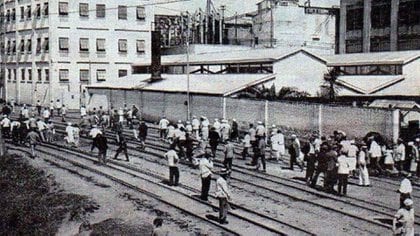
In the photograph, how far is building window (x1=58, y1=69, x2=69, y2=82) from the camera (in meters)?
59.0

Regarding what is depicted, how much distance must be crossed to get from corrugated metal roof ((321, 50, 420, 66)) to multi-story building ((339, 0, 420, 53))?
49.0 ft

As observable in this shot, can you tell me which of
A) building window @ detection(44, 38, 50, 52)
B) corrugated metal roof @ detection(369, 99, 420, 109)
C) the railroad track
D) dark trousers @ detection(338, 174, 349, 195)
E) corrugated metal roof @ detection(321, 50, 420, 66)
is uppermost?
building window @ detection(44, 38, 50, 52)

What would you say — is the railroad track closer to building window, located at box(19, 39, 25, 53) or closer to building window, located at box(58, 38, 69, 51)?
building window, located at box(58, 38, 69, 51)

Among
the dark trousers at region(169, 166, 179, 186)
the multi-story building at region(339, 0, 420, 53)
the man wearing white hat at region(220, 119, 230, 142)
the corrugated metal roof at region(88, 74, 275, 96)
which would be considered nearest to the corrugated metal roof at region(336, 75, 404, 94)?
the corrugated metal roof at region(88, 74, 275, 96)

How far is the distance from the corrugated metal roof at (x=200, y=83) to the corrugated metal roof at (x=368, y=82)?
5023mm

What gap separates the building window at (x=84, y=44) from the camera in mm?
60031

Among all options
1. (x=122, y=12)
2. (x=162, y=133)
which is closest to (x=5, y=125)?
(x=162, y=133)

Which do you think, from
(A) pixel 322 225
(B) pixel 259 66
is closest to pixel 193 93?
(B) pixel 259 66

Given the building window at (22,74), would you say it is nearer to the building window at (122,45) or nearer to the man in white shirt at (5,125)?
the building window at (122,45)

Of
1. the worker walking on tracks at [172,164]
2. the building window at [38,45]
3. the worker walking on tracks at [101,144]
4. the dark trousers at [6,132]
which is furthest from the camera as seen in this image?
the building window at [38,45]

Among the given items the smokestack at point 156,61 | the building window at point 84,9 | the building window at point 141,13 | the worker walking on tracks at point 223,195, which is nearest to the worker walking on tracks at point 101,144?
the worker walking on tracks at point 223,195

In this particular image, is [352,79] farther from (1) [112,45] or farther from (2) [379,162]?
(1) [112,45]

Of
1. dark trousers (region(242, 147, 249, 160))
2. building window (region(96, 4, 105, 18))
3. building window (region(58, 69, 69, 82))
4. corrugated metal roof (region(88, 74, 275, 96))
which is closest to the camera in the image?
dark trousers (region(242, 147, 249, 160))

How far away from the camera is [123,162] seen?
85.8 ft
